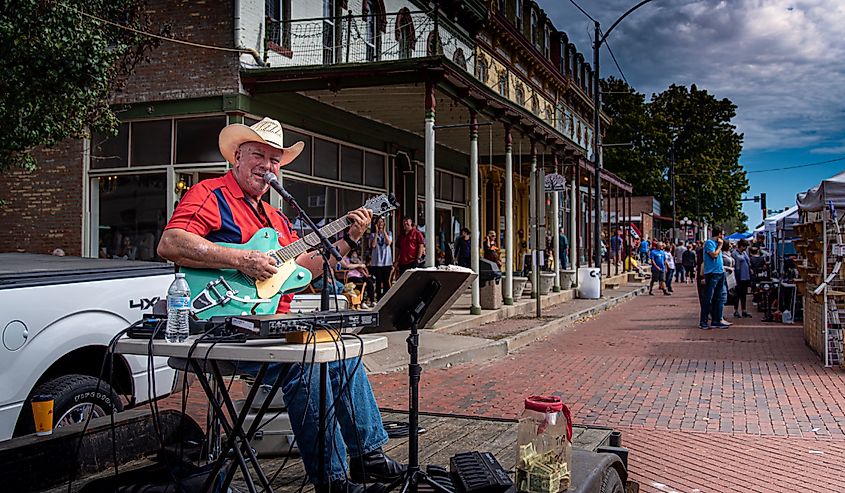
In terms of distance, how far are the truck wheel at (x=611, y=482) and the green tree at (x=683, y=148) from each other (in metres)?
54.5

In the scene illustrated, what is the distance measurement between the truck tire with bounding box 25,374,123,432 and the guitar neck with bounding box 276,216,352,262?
1.54m

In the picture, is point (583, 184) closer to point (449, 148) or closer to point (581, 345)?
point (449, 148)

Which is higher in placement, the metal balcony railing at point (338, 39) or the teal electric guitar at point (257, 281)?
the metal balcony railing at point (338, 39)

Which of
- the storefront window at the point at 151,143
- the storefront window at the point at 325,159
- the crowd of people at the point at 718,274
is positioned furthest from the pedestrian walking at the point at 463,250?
the storefront window at the point at 151,143

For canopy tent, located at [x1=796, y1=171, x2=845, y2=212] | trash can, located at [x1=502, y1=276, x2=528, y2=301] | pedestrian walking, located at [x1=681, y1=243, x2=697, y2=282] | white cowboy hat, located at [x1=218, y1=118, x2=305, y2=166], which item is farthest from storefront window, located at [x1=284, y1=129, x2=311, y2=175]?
pedestrian walking, located at [x1=681, y1=243, x2=697, y2=282]

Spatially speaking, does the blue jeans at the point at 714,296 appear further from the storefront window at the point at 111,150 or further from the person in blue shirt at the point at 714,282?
the storefront window at the point at 111,150

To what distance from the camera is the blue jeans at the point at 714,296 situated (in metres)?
14.5

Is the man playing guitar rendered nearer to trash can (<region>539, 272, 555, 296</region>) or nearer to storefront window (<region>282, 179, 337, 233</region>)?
storefront window (<region>282, 179, 337, 233</region>)

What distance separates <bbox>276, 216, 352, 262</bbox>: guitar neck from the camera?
3922 mm

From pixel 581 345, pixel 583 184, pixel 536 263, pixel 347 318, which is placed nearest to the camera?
pixel 347 318

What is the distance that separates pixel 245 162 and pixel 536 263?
12.2m

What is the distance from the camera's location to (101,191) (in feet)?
45.5

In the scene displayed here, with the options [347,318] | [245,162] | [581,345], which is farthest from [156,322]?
[581,345]

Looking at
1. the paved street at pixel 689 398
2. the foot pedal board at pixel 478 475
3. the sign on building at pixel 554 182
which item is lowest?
the paved street at pixel 689 398
